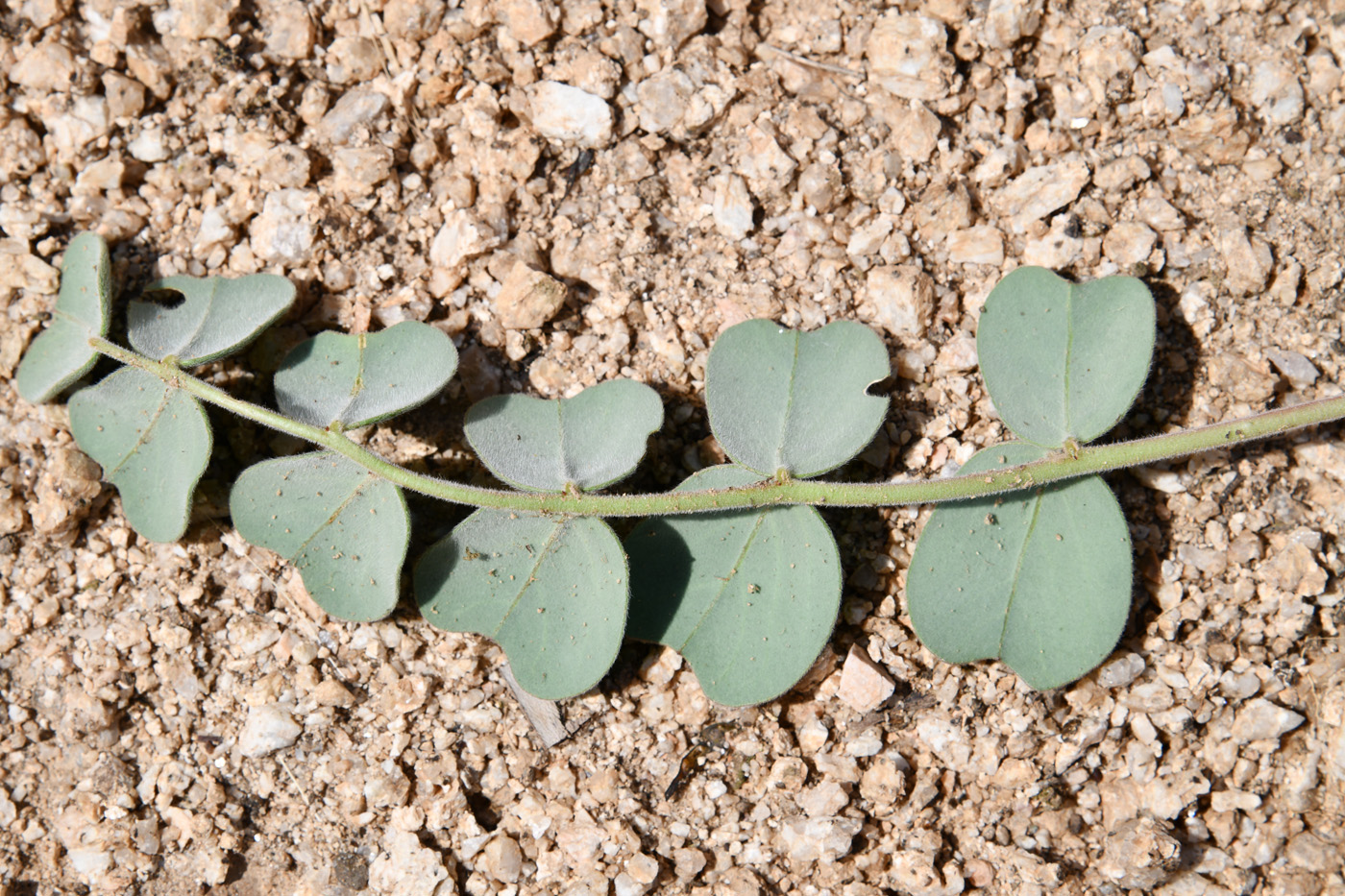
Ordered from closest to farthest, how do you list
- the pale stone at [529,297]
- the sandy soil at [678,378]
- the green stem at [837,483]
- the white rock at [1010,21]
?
1. the green stem at [837,483]
2. the sandy soil at [678,378]
3. the pale stone at [529,297]
4. the white rock at [1010,21]

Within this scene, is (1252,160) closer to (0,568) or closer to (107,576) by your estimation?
(107,576)

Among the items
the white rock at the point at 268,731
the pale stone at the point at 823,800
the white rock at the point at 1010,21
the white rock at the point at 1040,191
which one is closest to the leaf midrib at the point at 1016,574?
the pale stone at the point at 823,800

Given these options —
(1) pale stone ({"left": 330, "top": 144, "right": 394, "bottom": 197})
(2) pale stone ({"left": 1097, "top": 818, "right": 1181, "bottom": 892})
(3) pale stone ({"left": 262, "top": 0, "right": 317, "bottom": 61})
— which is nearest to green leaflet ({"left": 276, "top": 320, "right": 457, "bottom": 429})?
(1) pale stone ({"left": 330, "top": 144, "right": 394, "bottom": 197})

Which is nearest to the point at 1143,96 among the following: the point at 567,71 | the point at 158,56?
the point at 567,71

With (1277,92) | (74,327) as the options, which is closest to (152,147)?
(74,327)

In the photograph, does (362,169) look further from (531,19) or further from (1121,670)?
(1121,670)

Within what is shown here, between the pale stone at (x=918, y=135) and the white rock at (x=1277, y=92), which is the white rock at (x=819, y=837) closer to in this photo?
the pale stone at (x=918, y=135)
